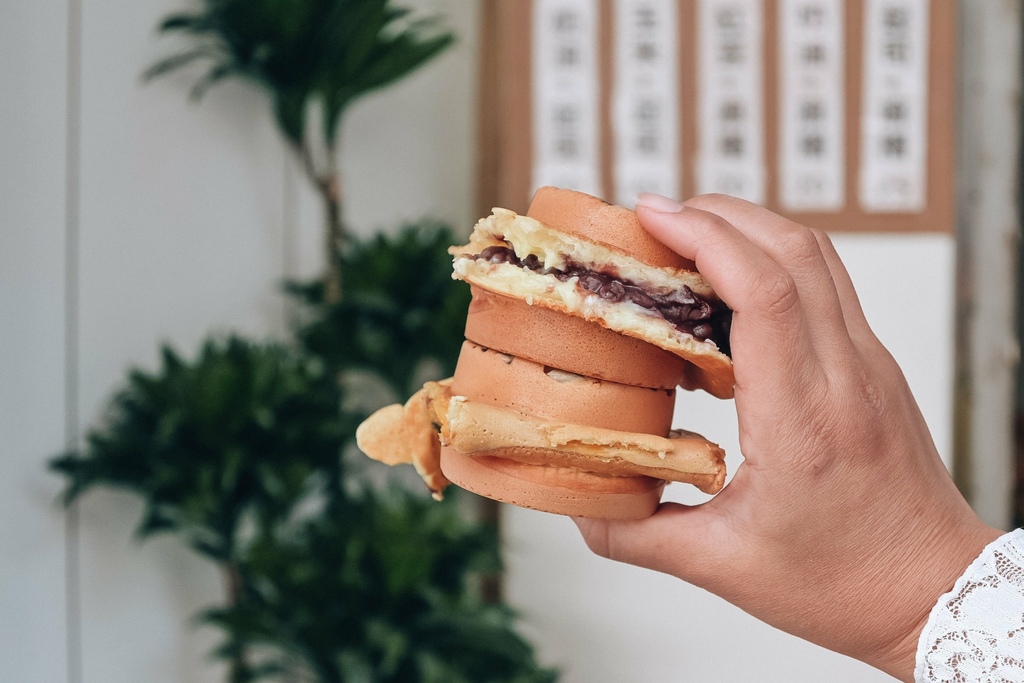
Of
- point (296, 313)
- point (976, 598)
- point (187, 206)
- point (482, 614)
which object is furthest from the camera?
point (296, 313)

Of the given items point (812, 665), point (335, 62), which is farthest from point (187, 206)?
point (812, 665)

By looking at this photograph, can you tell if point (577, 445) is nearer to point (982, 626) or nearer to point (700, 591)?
point (982, 626)

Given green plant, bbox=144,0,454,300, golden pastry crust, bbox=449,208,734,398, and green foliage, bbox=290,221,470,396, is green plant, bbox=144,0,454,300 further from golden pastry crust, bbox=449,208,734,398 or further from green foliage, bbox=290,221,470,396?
golden pastry crust, bbox=449,208,734,398

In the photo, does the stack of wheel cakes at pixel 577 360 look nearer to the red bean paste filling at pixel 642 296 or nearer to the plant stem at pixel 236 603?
the red bean paste filling at pixel 642 296

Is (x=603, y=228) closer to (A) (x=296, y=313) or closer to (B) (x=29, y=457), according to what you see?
(B) (x=29, y=457)

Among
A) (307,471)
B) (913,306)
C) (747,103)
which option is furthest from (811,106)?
(307,471)

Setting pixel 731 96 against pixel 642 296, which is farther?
pixel 731 96
